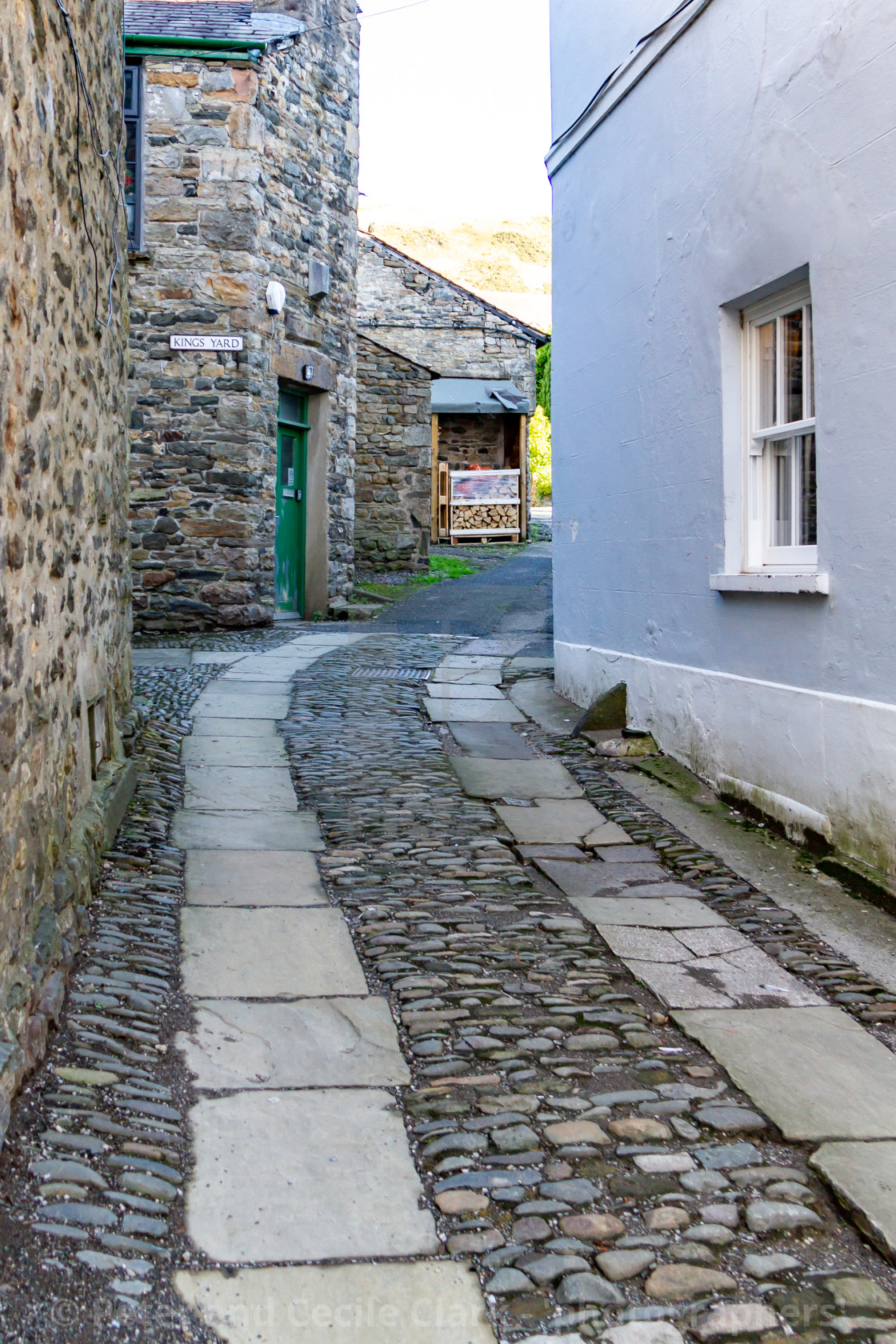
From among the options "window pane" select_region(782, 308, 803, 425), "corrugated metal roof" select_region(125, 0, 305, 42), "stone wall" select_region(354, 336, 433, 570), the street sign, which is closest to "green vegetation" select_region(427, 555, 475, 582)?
"stone wall" select_region(354, 336, 433, 570)

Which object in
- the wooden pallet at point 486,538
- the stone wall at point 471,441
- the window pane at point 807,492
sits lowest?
the window pane at point 807,492

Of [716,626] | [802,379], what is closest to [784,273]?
[802,379]

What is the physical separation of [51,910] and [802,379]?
4.06m

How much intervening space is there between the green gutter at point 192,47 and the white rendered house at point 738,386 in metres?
4.40

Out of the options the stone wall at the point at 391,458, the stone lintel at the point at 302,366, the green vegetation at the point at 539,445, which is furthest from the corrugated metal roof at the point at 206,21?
the green vegetation at the point at 539,445

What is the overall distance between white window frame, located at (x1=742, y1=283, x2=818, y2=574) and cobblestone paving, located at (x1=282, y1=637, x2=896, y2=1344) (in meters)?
1.55

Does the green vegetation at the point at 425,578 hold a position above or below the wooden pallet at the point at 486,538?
below

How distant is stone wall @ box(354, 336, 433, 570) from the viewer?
1833cm

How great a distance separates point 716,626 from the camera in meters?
6.14

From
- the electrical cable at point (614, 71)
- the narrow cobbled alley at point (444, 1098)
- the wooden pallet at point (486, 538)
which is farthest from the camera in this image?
the wooden pallet at point (486, 538)

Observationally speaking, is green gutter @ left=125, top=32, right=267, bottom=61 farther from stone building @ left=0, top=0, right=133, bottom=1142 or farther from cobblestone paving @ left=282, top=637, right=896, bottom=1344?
cobblestone paving @ left=282, top=637, right=896, bottom=1344

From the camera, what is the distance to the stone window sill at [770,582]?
5.02m

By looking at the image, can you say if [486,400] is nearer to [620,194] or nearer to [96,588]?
[620,194]

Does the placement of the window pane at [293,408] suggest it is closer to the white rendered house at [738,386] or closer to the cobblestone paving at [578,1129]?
the white rendered house at [738,386]
